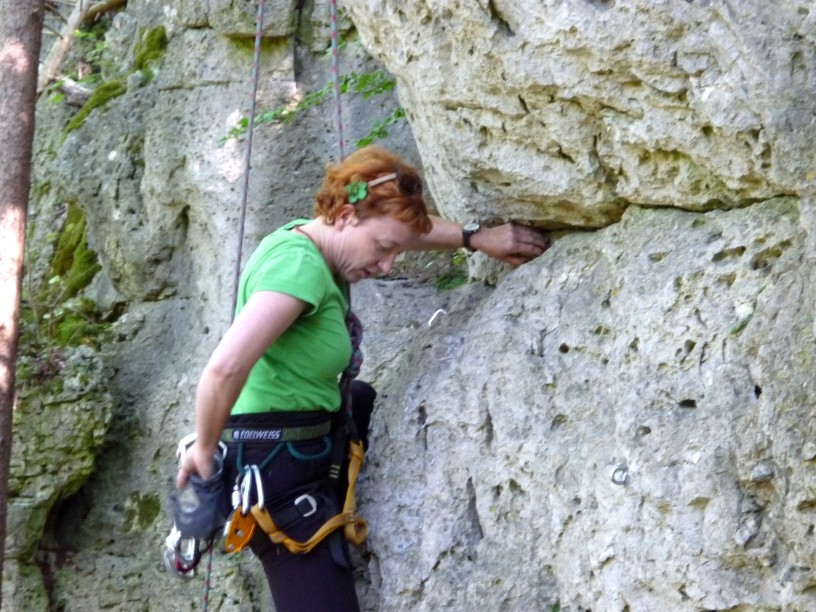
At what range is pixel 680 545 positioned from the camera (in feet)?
9.57

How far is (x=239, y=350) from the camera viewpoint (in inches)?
120

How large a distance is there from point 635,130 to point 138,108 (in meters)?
3.76

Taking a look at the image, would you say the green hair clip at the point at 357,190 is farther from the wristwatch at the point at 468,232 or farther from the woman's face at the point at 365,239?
the wristwatch at the point at 468,232

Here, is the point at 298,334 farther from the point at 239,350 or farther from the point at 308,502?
the point at 308,502

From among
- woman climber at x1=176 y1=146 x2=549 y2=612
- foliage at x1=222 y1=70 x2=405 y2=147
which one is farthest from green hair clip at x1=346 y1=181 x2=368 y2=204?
foliage at x1=222 y1=70 x2=405 y2=147

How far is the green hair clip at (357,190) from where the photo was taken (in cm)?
333

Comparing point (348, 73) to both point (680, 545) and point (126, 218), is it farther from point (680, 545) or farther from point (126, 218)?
point (680, 545)

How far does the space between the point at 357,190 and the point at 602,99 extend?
80 centimetres

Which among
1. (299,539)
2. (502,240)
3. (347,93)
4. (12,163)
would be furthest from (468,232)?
(12,163)

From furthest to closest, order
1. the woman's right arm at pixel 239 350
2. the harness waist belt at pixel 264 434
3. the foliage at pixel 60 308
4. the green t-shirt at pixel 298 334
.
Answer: the foliage at pixel 60 308 < the harness waist belt at pixel 264 434 < the green t-shirt at pixel 298 334 < the woman's right arm at pixel 239 350

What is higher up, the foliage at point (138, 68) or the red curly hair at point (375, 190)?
the foliage at point (138, 68)

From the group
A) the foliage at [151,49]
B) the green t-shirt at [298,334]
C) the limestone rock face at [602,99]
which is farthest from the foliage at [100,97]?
the green t-shirt at [298,334]

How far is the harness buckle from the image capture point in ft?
11.3

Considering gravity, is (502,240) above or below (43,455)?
above
